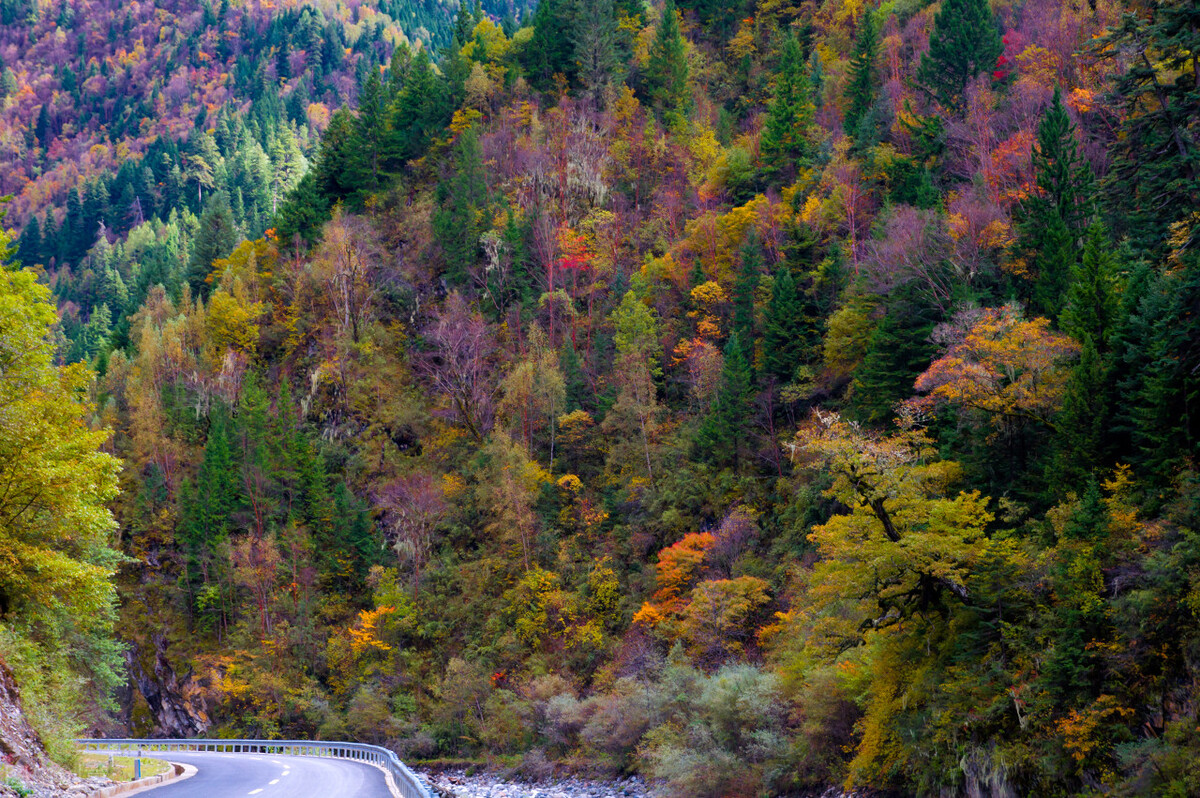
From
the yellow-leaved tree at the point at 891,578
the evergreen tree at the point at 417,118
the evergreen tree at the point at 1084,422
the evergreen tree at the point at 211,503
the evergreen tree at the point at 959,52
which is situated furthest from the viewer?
the evergreen tree at the point at 417,118

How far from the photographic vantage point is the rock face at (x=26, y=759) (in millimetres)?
15755

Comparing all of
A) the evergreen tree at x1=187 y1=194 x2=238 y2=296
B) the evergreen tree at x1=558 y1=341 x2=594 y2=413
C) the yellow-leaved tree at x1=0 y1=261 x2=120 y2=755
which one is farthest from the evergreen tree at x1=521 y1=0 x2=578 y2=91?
the yellow-leaved tree at x1=0 y1=261 x2=120 y2=755

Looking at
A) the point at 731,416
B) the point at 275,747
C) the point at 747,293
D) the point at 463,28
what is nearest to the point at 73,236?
the point at 463,28

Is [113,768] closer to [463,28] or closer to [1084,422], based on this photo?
[1084,422]

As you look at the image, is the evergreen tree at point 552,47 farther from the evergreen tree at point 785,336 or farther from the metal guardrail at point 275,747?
the metal guardrail at point 275,747

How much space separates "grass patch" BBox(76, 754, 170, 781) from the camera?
2093cm

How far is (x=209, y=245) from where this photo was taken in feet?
297

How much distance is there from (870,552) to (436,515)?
38.1 m

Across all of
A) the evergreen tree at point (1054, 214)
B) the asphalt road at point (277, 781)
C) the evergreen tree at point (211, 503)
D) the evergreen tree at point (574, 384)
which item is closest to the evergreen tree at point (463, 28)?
the evergreen tree at point (574, 384)

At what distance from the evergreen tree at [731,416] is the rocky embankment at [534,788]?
1859 centimetres

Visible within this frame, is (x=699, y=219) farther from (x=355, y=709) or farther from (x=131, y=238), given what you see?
(x=131, y=238)

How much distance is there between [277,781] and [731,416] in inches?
1250

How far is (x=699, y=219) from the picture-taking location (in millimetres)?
64625

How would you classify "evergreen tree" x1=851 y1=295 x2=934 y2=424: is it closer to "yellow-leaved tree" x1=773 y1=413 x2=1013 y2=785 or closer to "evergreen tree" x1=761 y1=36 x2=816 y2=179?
"yellow-leaved tree" x1=773 y1=413 x2=1013 y2=785
